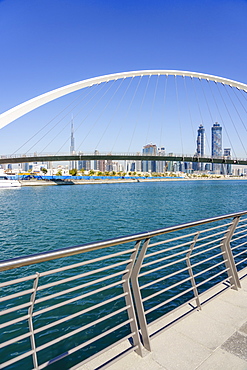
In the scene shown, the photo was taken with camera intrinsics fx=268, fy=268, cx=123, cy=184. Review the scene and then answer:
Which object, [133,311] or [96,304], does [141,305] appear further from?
[96,304]

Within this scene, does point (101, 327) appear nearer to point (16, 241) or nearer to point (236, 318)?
point (236, 318)

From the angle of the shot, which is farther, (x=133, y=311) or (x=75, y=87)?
(x=75, y=87)

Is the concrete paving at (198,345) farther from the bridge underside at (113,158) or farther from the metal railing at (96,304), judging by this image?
the bridge underside at (113,158)

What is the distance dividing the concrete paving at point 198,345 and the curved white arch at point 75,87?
2862cm

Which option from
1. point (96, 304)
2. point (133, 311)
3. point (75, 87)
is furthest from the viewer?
point (75, 87)

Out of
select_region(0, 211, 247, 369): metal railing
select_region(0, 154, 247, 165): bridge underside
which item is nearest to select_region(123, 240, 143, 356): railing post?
select_region(0, 211, 247, 369): metal railing

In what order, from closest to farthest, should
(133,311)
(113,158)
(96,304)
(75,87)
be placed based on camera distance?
1. (133,311)
2. (96,304)
3. (75,87)
4. (113,158)

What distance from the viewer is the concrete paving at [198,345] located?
2.05 meters

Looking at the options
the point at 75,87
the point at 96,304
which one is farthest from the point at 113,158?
the point at 96,304

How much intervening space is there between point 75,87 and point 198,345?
34.8 m

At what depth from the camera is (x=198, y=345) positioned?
2.31m

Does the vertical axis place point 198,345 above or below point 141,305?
below

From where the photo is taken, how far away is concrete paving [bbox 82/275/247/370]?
6.73 ft

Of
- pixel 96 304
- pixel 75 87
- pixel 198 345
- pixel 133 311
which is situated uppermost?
pixel 75 87
